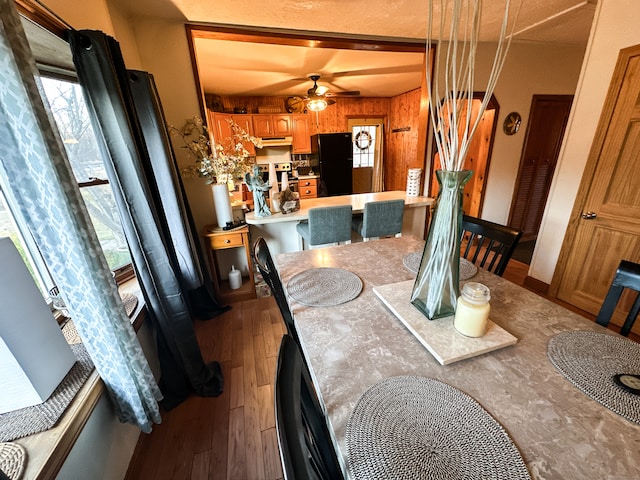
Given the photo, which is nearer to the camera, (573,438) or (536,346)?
(573,438)

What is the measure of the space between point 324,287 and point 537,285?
257cm

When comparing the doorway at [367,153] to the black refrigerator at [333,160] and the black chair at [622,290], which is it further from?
the black chair at [622,290]

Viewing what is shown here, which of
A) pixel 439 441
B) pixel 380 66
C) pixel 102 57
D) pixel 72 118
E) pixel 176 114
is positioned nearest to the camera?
pixel 439 441

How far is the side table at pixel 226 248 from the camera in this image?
227cm

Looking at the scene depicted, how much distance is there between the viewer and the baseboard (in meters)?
2.47

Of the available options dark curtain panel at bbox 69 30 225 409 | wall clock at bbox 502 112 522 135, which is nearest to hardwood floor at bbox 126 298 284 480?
dark curtain panel at bbox 69 30 225 409

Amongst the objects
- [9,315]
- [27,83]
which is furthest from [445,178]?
[9,315]

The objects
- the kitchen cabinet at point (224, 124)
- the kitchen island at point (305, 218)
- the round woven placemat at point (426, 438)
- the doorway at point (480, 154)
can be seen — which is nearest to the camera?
the round woven placemat at point (426, 438)

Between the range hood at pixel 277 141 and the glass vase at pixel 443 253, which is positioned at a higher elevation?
the range hood at pixel 277 141

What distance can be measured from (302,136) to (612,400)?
18.2ft

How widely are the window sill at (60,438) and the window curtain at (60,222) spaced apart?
7 centimetres

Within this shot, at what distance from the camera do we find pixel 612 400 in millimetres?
601

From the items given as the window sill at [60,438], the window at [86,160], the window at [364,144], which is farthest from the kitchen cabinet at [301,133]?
the window sill at [60,438]

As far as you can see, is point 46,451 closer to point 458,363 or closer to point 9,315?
point 9,315
